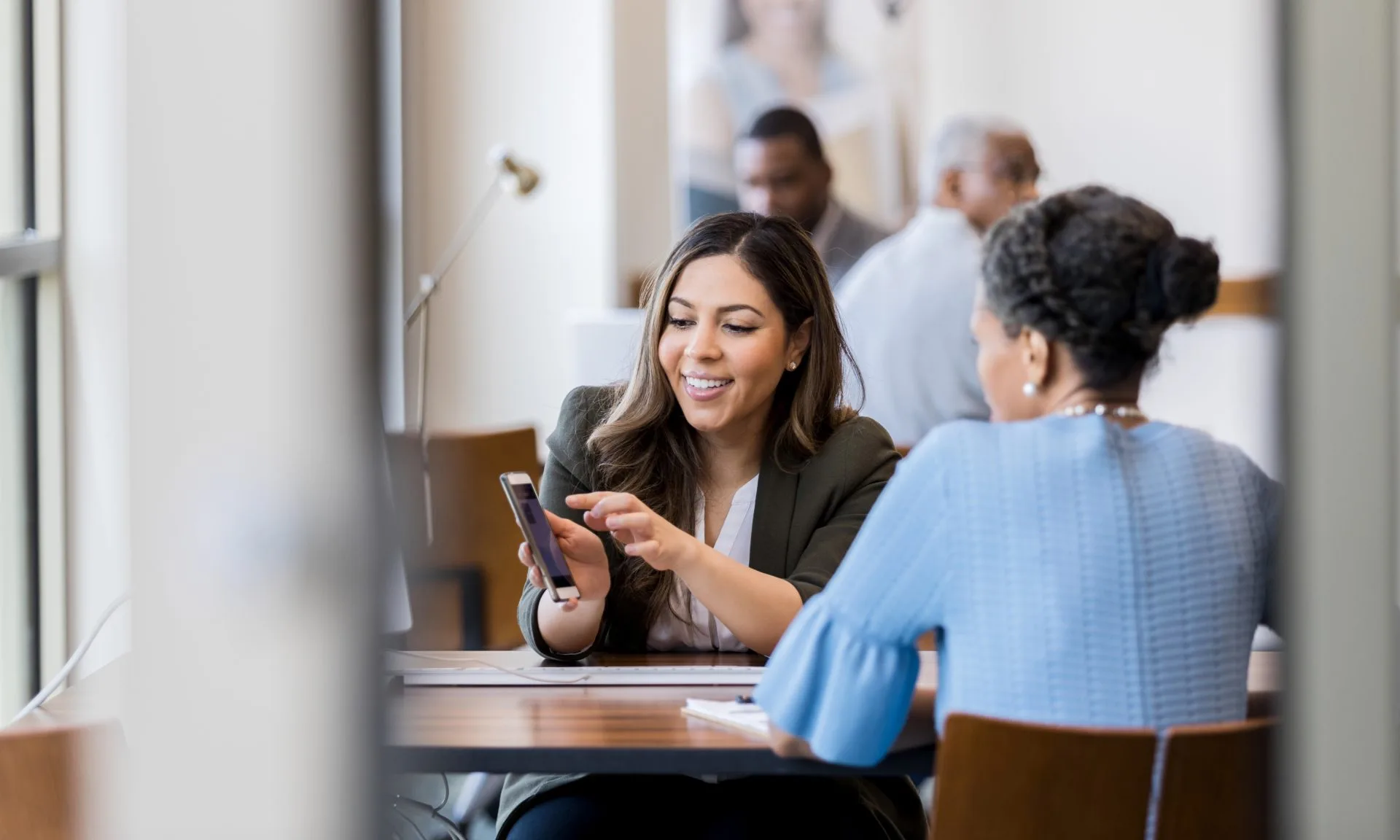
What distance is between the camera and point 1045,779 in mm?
1199

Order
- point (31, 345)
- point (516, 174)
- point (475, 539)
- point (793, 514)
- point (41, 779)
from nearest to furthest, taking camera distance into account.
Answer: point (41, 779), point (793, 514), point (31, 345), point (475, 539), point (516, 174)

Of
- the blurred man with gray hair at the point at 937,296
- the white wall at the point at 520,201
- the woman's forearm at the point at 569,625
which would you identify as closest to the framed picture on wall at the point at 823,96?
the white wall at the point at 520,201

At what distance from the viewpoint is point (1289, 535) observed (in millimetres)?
738

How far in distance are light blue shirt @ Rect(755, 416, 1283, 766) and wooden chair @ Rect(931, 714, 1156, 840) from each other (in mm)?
127

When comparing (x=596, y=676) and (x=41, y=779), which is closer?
(x=41, y=779)

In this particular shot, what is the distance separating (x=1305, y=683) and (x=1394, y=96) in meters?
0.30

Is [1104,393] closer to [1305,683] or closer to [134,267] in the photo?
[1305,683]

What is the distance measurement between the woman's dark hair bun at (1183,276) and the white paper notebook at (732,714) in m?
0.57

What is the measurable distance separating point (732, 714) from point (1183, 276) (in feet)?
2.10

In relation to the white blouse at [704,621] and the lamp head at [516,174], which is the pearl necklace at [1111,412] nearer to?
the white blouse at [704,621]

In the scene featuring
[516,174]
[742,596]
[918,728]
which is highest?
[516,174]

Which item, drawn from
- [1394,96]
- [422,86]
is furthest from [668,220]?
[1394,96]

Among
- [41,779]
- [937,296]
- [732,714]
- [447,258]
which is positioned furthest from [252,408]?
[447,258]

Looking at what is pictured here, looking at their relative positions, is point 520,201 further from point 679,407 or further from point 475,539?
point 679,407
